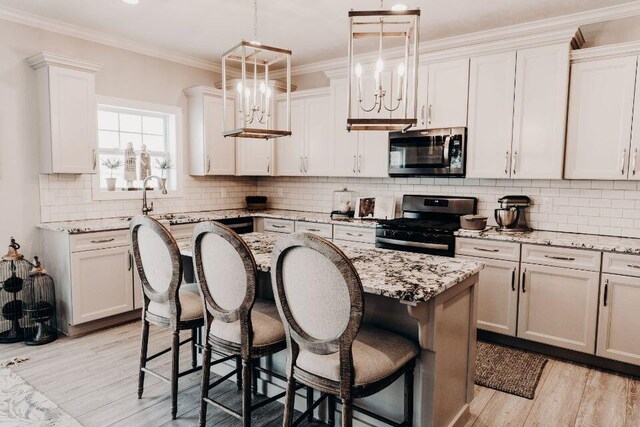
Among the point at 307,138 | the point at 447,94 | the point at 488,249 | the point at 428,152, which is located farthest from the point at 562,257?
the point at 307,138

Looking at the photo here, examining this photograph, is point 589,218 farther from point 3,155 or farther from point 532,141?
point 3,155

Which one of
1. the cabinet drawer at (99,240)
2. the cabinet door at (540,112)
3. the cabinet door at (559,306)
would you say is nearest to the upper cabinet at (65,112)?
the cabinet drawer at (99,240)

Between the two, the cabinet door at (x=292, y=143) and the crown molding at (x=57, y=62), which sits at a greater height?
the crown molding at (x=57, y=62)

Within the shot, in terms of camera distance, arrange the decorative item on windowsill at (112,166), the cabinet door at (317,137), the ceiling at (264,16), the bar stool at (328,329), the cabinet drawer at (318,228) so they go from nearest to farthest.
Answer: the bar stool at (328,329), the ceiling at (264,16), the decorative item on windowsill at (112,166), the cabinet drawer at (318,228), the cabinet door at (317,137)

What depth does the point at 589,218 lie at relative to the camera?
12.0 ft

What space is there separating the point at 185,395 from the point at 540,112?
3.39 m

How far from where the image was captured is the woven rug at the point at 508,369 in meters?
2.84

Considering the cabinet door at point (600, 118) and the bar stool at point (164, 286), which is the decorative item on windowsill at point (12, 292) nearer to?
the bar stool at point (164, 286)

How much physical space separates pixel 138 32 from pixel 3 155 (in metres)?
1.62

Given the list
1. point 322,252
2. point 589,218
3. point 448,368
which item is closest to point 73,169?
point 322,252

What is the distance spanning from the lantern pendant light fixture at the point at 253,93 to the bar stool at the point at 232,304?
66 cm

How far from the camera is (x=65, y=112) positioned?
3.70 metres

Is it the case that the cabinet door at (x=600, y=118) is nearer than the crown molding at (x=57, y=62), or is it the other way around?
the cabinet door at (x=600, y=118)

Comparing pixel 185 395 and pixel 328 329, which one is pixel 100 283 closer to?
pixel 185 395
